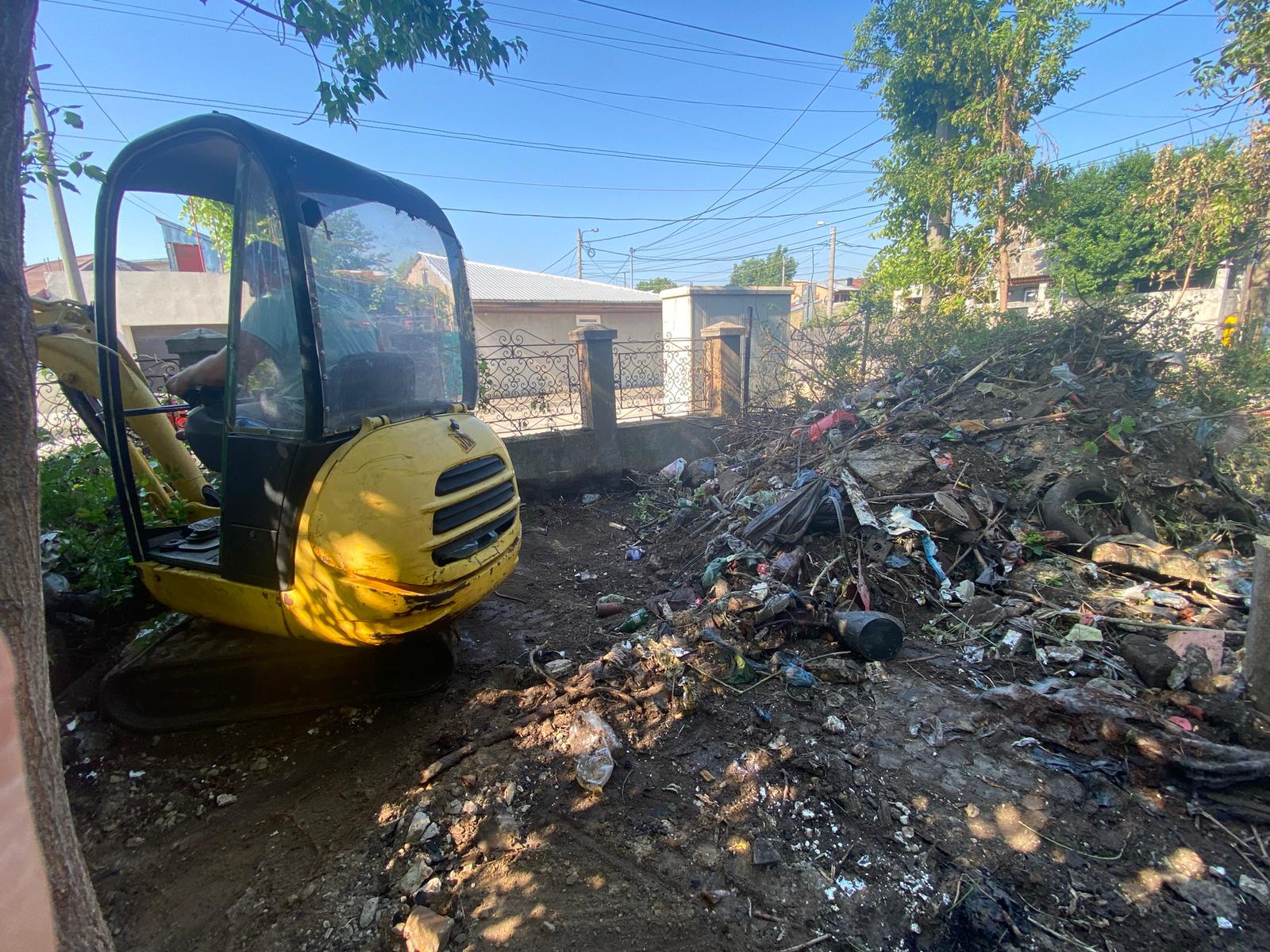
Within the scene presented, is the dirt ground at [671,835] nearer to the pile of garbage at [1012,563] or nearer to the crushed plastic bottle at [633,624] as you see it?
the pile of garbage at [1012,563]

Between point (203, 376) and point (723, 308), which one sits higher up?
point (723, 308)

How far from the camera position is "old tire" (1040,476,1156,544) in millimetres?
4367

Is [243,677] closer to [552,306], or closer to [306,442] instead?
[306,442]

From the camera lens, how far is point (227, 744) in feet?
9.33

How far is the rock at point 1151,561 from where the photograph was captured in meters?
3.83

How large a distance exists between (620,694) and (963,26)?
14123mm

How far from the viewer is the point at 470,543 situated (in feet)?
8.61

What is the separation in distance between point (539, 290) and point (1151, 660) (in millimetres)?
19658

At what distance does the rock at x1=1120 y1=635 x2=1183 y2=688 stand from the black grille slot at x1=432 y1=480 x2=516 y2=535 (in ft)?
11.6

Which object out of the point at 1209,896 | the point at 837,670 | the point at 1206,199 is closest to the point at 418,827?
the point at 837,670

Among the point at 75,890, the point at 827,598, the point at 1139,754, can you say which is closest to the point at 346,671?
the point at 75,890

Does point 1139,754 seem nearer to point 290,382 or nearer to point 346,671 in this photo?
point 346,671

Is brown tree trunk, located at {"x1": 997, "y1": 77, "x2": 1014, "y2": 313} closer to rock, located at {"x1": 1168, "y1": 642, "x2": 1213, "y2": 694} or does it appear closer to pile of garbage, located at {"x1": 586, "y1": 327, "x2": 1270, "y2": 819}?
pile of garbage, located at {"x1": 586, "y1": 327, "x2": 1270, "y2": 819}

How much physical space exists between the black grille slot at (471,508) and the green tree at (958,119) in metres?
11.4
